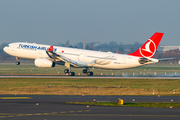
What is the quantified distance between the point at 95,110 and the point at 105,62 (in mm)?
40614

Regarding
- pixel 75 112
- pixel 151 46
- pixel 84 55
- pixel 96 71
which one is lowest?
pixel 75 112

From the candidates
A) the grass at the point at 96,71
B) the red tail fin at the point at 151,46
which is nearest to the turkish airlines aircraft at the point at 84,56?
the red tail fin at the point at 151,46

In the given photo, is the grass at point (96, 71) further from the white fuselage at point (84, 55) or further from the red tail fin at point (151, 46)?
the red tail fin at point (151, 46)

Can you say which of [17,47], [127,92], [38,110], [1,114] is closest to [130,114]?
[38,110]

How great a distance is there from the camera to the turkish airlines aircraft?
209 feet

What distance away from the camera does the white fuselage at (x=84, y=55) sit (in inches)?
2549

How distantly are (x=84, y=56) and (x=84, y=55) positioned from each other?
0.25 m

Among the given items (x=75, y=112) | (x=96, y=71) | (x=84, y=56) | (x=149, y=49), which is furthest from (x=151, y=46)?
(x=75, y=112)

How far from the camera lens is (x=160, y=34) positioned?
63.3 m

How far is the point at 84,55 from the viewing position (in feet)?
223

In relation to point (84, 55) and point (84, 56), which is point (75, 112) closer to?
point (84, 56)

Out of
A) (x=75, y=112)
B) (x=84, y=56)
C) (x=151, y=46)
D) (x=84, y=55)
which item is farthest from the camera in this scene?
(x=84, y=55)

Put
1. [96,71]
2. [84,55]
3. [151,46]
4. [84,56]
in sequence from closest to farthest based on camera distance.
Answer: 1. [151,46]
2. [84,56]
3. [84,55]
4. [96,71]

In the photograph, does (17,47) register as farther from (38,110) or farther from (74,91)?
(38,110)
